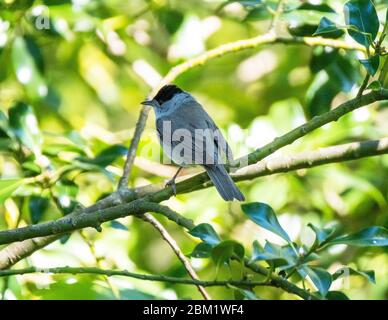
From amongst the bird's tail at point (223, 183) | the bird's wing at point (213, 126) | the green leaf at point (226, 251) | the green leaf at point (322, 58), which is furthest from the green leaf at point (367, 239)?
the green leaf at point (322, 58)

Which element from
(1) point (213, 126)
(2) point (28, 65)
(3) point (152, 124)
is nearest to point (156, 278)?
(1) point (213, 126)

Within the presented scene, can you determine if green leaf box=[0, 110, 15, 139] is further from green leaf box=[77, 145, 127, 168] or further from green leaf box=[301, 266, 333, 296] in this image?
green leaf box=[301, 266, 333, 296]

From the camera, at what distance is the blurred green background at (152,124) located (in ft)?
13.0

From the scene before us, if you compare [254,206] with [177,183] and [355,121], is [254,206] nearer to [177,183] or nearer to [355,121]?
[177,183]

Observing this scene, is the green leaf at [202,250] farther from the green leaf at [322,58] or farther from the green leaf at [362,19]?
the green leaf at [322,58]

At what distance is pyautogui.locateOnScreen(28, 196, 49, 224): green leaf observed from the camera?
3596mm

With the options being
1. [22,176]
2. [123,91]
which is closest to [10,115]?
[22,176]

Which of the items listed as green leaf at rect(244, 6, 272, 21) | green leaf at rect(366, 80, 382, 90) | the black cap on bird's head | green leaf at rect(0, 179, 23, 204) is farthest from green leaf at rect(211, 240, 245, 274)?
the black cap on bird's head

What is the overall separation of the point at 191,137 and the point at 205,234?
1619 millimetres

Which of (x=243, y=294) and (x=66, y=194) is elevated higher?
(x=66, y=194)

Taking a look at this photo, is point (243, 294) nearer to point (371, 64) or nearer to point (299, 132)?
point (299, 132)

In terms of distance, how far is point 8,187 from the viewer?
3.53 metres
